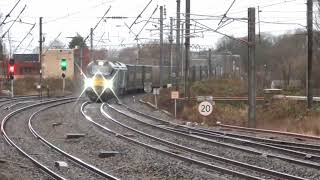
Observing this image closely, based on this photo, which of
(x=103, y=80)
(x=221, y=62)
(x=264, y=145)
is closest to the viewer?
(x=264, y=145)

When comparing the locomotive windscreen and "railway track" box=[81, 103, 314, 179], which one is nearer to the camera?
"railway track" box=[81, 103, 314, 179]

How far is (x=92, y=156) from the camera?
19.1 metres

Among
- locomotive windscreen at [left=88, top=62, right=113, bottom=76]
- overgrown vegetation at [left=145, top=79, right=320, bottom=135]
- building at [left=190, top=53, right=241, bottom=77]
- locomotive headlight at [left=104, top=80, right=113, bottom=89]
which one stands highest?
building at [left=190, top=53, right=241, bottom=77]

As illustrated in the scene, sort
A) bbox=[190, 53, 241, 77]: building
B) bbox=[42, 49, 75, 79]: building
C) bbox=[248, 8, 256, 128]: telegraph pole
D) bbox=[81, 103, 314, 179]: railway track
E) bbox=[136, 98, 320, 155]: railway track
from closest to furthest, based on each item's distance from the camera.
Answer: bbox=[81, 103, 314, 179]: railway track → bbox=[136, 98, 320, 155]: railway track → bbox=[248, 8, 256, 128]: telegraph pole → bbox=[190, 53, 241, 77]: building → bbox=[42, 49, 75, 79]: building

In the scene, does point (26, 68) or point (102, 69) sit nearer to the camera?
point (102, 69)

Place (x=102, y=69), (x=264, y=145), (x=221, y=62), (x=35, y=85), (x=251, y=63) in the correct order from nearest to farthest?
(x=264, y=145) → (x=251, y=63) → (x=102, y=69) → (x=35, y=85) → (x=221, y=62)

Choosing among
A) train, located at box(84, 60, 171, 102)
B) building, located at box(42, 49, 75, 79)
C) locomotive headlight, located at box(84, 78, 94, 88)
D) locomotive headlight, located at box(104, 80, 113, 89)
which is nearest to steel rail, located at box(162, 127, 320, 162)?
train, located at box(84, 60, 171, 102)

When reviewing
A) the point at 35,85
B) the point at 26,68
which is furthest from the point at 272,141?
the point at 26,68

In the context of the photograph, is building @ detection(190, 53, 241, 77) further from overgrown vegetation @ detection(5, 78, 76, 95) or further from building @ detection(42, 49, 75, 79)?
overgrown vegetation @ detection(5, 78, 76, 95)

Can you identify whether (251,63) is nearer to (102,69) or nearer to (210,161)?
(210,161)

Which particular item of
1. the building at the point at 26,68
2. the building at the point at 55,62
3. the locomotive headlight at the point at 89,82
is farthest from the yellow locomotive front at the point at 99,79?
the building at the point at 26,68

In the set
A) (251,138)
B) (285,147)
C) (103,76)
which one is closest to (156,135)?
(251,138)

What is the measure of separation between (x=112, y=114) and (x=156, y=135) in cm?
1117

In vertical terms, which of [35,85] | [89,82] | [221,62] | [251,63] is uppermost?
[221,62]
